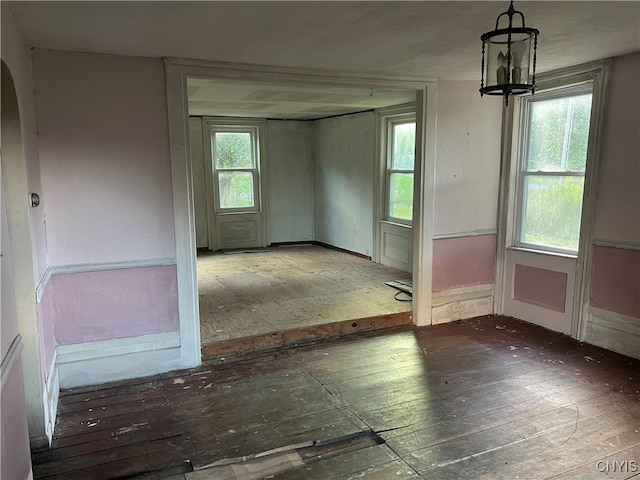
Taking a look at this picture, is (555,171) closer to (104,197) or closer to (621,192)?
(621,192)

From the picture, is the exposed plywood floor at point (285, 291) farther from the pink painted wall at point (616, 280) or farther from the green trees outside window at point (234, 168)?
the pink painted wall at point (616, 280)

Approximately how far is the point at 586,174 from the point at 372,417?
8.69ft

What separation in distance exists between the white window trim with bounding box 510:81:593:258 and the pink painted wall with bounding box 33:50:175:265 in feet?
10.4

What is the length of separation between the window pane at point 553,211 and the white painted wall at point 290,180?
4.43 meters

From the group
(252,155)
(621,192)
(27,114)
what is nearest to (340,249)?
(252,155)

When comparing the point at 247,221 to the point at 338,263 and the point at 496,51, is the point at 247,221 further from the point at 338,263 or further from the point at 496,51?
the point at 496,51

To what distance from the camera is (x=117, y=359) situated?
133 inches

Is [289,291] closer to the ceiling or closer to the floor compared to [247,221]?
closer to the floor

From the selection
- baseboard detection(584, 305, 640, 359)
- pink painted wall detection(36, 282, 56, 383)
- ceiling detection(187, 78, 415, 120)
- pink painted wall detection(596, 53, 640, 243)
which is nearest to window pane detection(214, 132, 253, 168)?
ceiling detection(187, 78, 415, 120)

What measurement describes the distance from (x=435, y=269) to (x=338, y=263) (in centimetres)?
248

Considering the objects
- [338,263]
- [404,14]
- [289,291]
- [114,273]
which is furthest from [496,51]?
[338,263]

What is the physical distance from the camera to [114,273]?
3.32 meters

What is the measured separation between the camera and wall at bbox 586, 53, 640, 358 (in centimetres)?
350

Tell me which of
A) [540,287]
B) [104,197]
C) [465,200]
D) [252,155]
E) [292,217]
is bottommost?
[540,287]
